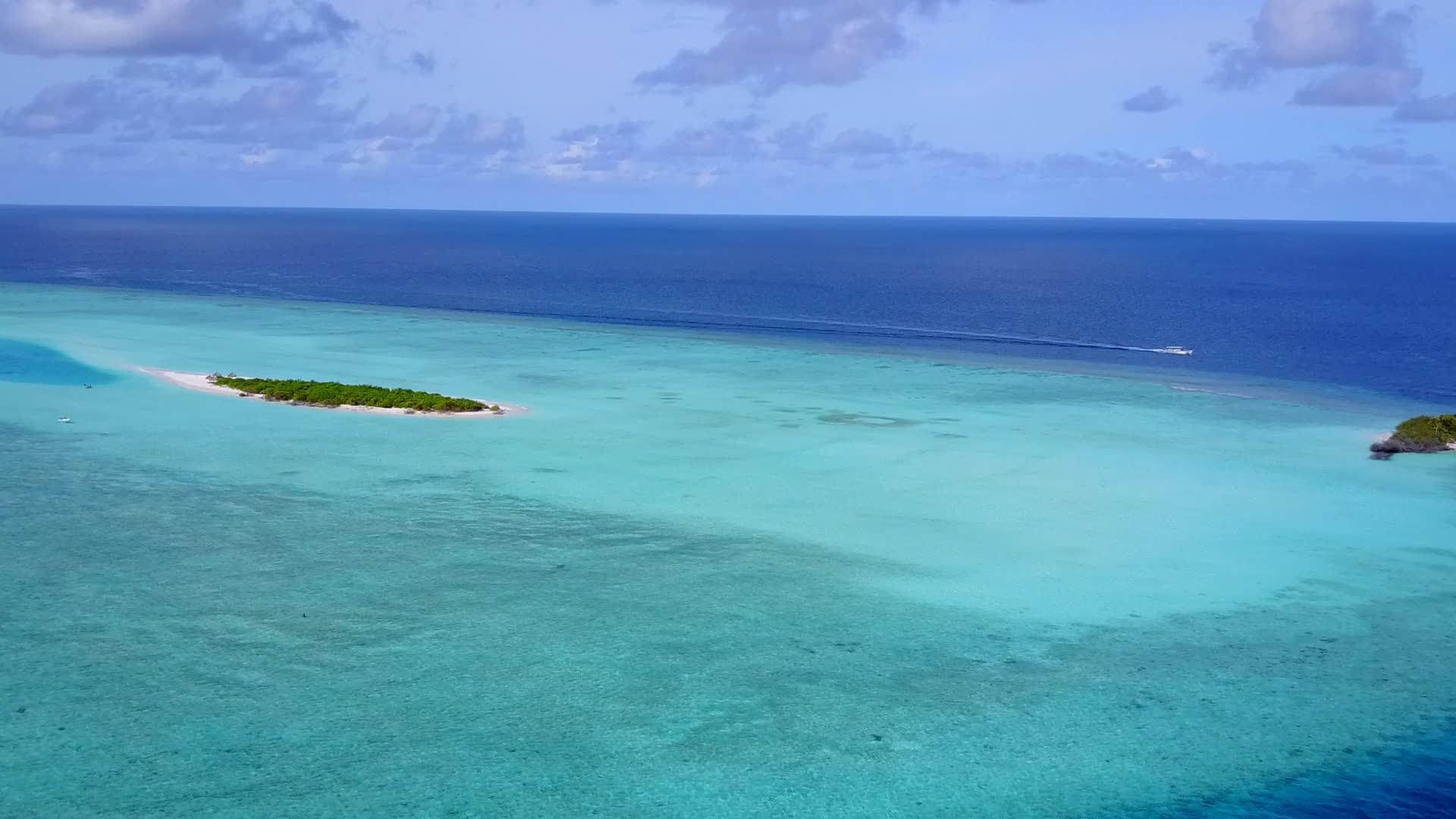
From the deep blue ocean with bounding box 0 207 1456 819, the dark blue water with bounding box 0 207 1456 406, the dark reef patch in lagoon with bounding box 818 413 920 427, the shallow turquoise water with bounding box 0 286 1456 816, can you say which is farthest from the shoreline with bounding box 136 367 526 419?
the dark blue water with bounding box 0 207 1456 406

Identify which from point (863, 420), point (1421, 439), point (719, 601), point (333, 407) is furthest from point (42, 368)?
point (1421, 439)

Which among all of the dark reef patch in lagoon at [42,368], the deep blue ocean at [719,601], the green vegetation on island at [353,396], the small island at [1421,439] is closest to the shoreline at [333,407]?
the green vegetation on island at [353,396]

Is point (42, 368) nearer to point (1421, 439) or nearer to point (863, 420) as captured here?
point (863, 420)

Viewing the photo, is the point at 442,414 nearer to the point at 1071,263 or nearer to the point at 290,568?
the point at 290,568

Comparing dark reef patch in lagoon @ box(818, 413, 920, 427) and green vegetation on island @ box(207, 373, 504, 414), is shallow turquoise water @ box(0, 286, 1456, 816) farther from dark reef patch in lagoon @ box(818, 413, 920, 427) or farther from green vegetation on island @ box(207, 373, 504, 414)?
green vegetation on island @ box(207, 373, 504, 414)

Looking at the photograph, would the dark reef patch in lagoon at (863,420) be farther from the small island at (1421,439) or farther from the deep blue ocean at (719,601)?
the small island at (1421,439)

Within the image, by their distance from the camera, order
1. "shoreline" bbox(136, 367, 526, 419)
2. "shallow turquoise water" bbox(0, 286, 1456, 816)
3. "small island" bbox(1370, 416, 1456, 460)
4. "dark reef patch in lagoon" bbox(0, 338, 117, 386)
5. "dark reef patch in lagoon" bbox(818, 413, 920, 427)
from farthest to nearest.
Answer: "dark reef patch in lagoon" bbox(0, 338, 117, 386) → "dark reef patch in lagoon" bbox(818, 413, 920, 427) → "shoreline" bbox(136, 367, 526, 419) → "small island" bbox(1370, 416, 1456, 460) → "shallow turquoise water" bbox(0, 286, 1456, 816)
